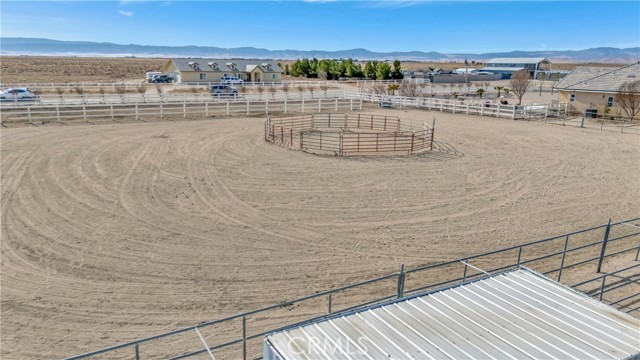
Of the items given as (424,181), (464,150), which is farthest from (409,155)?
(424,181)

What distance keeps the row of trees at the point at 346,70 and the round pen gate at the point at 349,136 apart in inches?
1715

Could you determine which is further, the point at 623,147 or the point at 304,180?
the point at 623,147

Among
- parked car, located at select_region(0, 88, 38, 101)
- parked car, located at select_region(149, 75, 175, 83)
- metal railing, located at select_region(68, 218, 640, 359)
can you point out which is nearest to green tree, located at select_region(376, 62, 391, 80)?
parked car, located at select_region(149, 75, 175, 83)

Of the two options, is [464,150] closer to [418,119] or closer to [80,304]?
[418,119]

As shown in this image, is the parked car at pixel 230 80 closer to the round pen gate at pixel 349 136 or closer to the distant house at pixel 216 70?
the distant house at pixel 216 70

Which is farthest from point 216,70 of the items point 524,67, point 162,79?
point 524,67

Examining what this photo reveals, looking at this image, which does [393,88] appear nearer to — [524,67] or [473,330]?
[473,330]

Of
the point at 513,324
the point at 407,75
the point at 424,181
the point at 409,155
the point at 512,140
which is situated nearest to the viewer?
the point at 513,324

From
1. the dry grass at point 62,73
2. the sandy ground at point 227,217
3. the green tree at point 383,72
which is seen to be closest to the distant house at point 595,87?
the sandy ground at point 227,217

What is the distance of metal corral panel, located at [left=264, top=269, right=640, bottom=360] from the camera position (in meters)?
4.61

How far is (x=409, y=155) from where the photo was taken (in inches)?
807

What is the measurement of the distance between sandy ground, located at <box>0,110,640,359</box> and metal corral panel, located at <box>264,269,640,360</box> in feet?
11.5

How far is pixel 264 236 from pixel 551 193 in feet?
32.8

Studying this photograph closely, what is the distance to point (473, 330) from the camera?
504 centimetres
